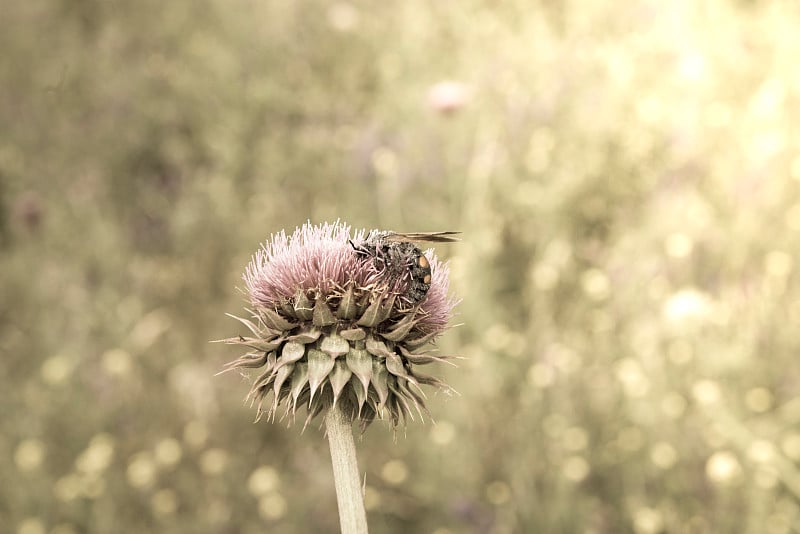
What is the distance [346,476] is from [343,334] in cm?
35

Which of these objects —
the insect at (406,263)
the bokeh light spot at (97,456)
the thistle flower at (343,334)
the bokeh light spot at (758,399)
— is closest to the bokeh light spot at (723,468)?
the bokeh light spot at (758,399)

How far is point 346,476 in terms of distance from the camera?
1.62 m

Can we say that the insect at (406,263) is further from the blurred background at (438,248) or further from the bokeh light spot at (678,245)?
the bokeh light spot at (678,245)

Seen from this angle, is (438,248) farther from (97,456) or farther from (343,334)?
(343,334)

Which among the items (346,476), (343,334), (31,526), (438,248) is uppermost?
(438,248)

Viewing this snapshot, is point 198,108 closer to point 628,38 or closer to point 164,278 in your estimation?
point 164,278

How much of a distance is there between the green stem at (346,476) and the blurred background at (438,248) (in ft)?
7.90

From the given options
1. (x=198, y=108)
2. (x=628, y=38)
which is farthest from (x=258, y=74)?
(x=628, y=38)

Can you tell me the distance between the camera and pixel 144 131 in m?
6.40

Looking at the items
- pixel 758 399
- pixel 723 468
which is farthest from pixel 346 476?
pixel 758 399

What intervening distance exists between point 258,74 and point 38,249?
2.40 metres

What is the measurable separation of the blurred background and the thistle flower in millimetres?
2340

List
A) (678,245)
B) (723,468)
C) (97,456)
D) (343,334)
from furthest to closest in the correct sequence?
(678,245) < (97,456) < (723,468) < (343,334)

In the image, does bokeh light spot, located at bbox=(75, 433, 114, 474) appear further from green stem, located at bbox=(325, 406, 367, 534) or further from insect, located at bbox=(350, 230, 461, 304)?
insect, located at bbox=(350, 230, 461, 304)
